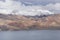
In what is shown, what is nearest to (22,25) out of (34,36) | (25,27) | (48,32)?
(25,27)

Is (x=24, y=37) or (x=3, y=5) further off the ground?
(x=3, y=5)

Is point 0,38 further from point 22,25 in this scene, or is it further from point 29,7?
point 29,7

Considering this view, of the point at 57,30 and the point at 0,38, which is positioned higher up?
the point at 57,30

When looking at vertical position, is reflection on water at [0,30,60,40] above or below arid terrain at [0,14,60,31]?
below

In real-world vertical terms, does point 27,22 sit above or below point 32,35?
above

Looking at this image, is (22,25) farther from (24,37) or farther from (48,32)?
(48,32)

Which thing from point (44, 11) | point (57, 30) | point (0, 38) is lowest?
point (0, 38)

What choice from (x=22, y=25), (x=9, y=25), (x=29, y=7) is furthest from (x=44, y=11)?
(x=9, y=25)

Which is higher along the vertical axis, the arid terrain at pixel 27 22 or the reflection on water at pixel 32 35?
the arid terrain at pixel 27 22
